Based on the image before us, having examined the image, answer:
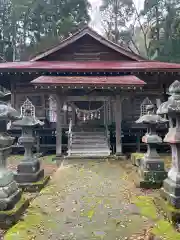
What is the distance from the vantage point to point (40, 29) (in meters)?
32.7

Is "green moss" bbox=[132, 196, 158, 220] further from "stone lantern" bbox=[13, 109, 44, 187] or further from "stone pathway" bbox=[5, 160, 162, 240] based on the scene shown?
"stone lantern" bbox=[13, 109, 44, 187]

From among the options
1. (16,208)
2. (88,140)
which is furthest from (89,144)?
(16,208)

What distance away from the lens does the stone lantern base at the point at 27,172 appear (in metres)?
7.65

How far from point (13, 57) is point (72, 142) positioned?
22507 mm

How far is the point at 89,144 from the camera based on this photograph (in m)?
14.2

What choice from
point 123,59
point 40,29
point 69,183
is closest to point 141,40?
point 40,29

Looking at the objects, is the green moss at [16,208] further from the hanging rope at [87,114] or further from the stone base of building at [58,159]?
the hanging rope at [87,114]

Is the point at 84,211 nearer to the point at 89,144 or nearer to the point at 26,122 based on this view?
the point at 26,122

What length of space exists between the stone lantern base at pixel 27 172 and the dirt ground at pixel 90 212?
516mm

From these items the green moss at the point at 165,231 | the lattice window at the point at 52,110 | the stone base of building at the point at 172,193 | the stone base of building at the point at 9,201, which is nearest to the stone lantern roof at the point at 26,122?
the stone base of building at the point at 9,201

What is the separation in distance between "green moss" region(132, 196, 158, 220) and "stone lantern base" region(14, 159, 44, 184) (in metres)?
2.89

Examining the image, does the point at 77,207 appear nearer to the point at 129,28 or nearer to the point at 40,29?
the point at 40,29

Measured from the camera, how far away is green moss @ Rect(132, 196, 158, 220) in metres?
5.37

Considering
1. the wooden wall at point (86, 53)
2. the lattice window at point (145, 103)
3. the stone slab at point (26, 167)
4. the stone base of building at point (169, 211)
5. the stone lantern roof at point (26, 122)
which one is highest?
the wooden wall at point (86, 53)
